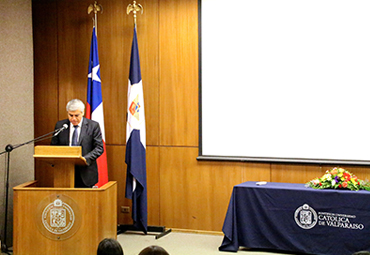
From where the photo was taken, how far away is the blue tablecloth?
439cm

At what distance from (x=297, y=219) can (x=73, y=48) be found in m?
4.17

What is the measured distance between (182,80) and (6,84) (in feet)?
7.96

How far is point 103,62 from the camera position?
20.1ft

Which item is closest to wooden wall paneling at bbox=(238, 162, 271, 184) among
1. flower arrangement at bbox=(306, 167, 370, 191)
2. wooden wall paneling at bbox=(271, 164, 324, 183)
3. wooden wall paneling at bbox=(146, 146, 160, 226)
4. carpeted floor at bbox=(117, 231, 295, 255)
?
wooden wall paneling at bbox=(271, 164, 324, 183)

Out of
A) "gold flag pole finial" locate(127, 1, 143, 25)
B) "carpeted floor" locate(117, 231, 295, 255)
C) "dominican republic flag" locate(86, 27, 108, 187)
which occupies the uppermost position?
"gold flag pole finial" locate(127, 1, 143, 25)

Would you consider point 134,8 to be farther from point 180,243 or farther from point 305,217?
point 305,217

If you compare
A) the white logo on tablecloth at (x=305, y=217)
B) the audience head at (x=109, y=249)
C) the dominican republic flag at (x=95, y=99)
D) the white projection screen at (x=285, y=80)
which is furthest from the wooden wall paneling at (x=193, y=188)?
the audience head at (x=109, y=249)

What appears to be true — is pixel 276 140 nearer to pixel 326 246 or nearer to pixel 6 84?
pixel 326 246

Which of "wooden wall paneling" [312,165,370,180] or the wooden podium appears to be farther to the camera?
"wooden wall paneling" [312,165,370,180]

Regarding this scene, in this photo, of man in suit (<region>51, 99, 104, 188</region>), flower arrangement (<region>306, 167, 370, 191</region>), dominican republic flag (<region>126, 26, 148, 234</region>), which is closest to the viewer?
flower arrangement (<region>306, 167, 370, 191</region>)

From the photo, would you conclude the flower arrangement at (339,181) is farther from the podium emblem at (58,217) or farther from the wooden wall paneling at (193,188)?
the podium emblem at (58,217)

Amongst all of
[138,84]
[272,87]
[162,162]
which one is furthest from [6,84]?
[272,87]

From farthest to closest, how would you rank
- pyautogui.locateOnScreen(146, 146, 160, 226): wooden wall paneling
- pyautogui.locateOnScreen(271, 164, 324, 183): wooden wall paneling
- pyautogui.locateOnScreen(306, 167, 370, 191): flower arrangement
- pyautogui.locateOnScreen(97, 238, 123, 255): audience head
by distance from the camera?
pyautogui.locateOnScreen(146, 146, 160, 226): wooden wall paneling → pyautogui.locateOnScreen(271, 164, 324, 183): wooden wall paneling → pyautogui.locateOnScreen(306, 167, 370, 191): flower arrangement → pyautogui.locateOnScreen(97, 238, 123, 255): audience head

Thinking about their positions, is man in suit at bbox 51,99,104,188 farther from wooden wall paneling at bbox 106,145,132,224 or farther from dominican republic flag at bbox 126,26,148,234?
wooden wall paneling at bbox 106,145,132,224
